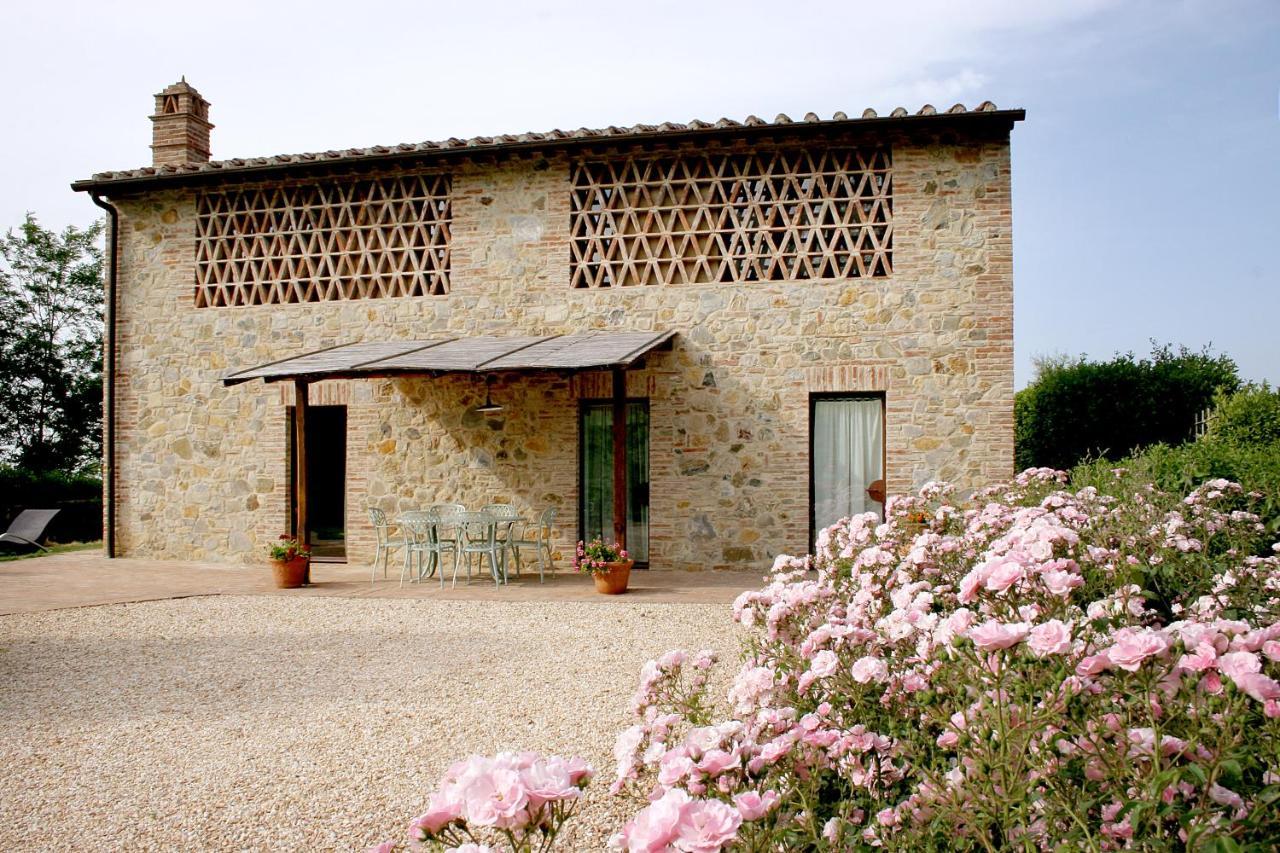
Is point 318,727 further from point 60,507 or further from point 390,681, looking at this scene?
point 60,507

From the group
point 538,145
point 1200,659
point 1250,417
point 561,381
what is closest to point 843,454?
point 561,381

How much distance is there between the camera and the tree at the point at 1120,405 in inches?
455

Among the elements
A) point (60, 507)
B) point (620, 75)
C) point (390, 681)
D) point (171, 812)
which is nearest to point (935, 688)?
point (171, 812)

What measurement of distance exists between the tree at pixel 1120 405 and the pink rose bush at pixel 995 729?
10.4 meters

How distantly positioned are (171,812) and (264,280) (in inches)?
344

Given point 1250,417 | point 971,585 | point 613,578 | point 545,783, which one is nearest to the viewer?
point 545,783

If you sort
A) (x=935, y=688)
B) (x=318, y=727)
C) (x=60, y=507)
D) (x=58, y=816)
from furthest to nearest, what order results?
(x=60, y=507), (x=318, y=727), (x=58, y=816), (x=935, y=688)

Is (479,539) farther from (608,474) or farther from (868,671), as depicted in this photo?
→ (868,671)

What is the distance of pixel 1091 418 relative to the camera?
11688mm

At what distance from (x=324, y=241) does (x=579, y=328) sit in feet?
11.6

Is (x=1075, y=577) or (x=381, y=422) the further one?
(x=381, y=422)

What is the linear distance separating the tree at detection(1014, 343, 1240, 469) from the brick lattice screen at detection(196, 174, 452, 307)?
8566mm

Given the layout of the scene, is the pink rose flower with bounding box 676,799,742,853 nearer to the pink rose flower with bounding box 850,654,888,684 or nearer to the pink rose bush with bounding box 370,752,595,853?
the pink rose bush with bounding box 370,752,595,853

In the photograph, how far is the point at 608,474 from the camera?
32.1ft
